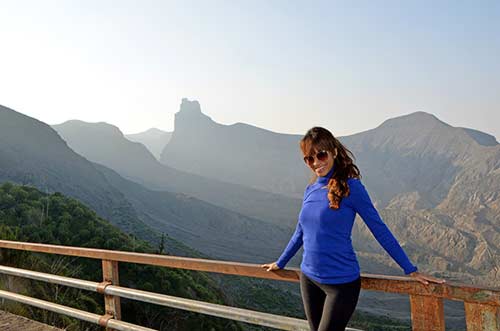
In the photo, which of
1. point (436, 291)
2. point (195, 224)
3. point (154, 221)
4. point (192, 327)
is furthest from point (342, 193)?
point (195, 224)

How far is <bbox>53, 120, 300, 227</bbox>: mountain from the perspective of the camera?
471ft

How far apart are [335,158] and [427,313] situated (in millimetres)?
847

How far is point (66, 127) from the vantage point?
16562 centimetres

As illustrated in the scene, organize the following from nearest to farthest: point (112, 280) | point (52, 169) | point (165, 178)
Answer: point (112, 280), point (52, 169), point (165, 178)

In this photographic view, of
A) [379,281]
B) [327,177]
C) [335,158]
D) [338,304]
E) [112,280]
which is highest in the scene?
[335,158]

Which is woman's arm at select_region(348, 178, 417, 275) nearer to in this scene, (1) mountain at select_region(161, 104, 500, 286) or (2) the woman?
(2) the woman

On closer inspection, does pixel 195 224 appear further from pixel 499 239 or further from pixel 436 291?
pixel 436 291

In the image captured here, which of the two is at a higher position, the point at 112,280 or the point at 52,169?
the point at 112,280

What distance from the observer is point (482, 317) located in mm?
1745

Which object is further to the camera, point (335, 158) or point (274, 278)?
Answer: point (274, 278)

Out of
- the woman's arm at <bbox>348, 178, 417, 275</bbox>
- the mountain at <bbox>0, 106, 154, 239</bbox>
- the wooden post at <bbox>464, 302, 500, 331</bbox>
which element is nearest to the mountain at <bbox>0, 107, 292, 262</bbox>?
the mountain at <bbox>0, 106, 154, 239</bbox>

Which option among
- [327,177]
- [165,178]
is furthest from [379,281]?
[165,178]

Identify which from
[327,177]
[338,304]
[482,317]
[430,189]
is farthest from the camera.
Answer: [430,189]

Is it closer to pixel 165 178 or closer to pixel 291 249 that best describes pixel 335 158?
pixel 291 249
